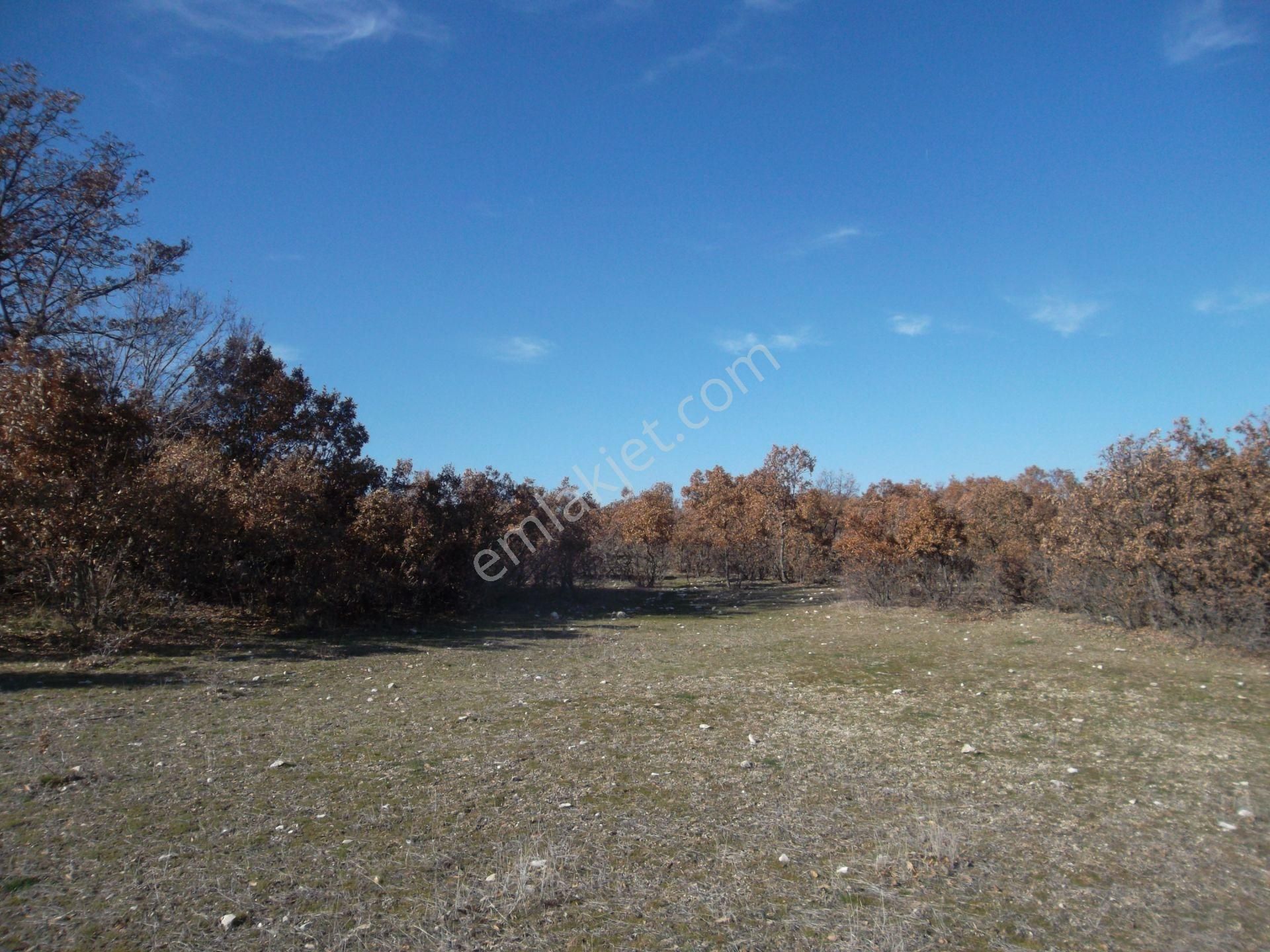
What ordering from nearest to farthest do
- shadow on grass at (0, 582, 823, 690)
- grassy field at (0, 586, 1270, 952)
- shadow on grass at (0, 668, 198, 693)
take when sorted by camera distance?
1. grassy field at (0, 586, 1270, 952)
2. shadow on grass at (0, 668, 198, 693)
3. shadow on grass at (0, 582, 823, 690)

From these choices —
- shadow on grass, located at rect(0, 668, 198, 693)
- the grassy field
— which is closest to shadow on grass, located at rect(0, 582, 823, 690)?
shadow on grass, located at rect(0, 668, 198, 693)

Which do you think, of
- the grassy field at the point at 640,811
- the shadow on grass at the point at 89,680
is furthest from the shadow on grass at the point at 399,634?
the grassy field at the point at 640,811

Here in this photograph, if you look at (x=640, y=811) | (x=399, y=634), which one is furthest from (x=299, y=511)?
(x=640, y=811)

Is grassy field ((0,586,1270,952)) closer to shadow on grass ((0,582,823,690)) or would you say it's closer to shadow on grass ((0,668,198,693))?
shadow on grass ((0,668,198,693))

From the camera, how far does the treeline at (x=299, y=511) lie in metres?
12.6

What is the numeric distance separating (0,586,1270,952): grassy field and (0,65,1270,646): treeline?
2820 millimetres

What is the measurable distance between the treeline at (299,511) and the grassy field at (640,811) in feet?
9.25

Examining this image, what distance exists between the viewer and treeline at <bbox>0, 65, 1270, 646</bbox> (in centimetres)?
1260

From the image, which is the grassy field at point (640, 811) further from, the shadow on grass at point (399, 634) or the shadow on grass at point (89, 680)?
the shadow on grass at point (399, 634)

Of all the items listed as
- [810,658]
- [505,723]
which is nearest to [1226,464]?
[810,658]

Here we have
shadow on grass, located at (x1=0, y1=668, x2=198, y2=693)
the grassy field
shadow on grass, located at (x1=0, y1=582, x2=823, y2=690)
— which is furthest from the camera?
shadow on grass, located at (x1=0, y1=582, x2=823, y2=690)

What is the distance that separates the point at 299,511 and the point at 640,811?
1390cm

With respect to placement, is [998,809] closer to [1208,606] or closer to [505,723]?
[505,723]

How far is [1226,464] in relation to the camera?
13016mm
